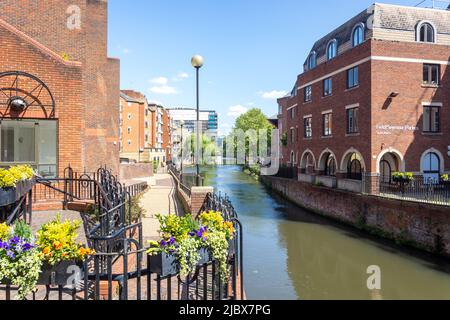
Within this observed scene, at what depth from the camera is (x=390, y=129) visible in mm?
23125

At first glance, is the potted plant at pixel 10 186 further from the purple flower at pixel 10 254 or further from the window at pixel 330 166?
the window at pixel 330 166

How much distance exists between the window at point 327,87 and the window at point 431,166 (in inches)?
356

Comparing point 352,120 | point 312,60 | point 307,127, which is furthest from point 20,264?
point 312,60

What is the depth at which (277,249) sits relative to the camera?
18.6 m

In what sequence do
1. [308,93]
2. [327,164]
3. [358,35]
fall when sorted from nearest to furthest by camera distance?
[358,35]
[327,164]
[308,93]

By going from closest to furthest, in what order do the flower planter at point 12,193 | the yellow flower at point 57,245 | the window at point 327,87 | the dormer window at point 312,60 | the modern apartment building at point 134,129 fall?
1. the yellow flower at point 57,245
2. the flower planter at point 12,193
3. the window at point 327,87
4. the dormer window at point 312,60
5. the modern apartment building at point 134,129

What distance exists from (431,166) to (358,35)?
36.5 feet

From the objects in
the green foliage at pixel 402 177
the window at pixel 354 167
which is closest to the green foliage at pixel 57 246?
the green foliage at pixel 402 177

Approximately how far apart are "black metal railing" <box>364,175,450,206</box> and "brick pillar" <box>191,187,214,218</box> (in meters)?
12.2

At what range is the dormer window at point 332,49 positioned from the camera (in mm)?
29061

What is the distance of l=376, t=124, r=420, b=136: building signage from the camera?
22969 mm

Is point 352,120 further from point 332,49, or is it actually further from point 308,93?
point 308,93

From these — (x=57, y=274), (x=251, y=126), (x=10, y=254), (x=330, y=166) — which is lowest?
(x=57, y=274)

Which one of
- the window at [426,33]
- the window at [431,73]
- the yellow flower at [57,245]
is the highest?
the window at [426,33]
